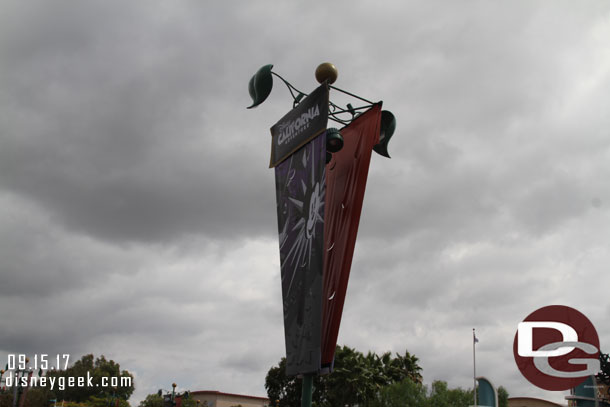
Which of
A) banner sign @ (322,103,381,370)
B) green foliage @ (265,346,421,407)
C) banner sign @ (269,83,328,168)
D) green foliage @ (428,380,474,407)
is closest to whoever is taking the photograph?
banner sign @ (322,103,381,370)

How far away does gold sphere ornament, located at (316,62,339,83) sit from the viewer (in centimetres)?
1745

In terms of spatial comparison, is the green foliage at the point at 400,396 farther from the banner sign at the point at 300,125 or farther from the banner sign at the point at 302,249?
the banner sign at the point at 300,125

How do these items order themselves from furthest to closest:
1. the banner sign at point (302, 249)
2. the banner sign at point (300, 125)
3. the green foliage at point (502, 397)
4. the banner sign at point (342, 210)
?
1. the green foliage at point (502, 397)
2. the banner sign at point (300, 125)
3. the banner sign at point (342, 210)
4. the banner sign at point (302, 249)

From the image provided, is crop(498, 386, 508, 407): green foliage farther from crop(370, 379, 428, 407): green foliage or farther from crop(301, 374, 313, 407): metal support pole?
crop(301, 374, 313, 407): metal support pole

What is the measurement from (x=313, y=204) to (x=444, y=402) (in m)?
40.4

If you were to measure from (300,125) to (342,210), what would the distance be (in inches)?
133

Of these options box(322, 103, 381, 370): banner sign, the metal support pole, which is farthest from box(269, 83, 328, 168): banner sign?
the metal support pole

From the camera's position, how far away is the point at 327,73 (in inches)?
687

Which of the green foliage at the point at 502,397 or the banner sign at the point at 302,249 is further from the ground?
the banner sign at the point at 302,249

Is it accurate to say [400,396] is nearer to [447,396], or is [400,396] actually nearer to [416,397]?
[416,397]

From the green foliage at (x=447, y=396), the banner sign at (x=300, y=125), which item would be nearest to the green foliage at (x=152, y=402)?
the green foliage at (x=447, y=396)

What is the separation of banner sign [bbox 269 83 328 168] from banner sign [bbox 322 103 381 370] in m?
1.20

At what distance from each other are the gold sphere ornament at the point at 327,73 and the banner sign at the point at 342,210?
1.73m

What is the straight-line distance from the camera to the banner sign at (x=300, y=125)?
16514mm
